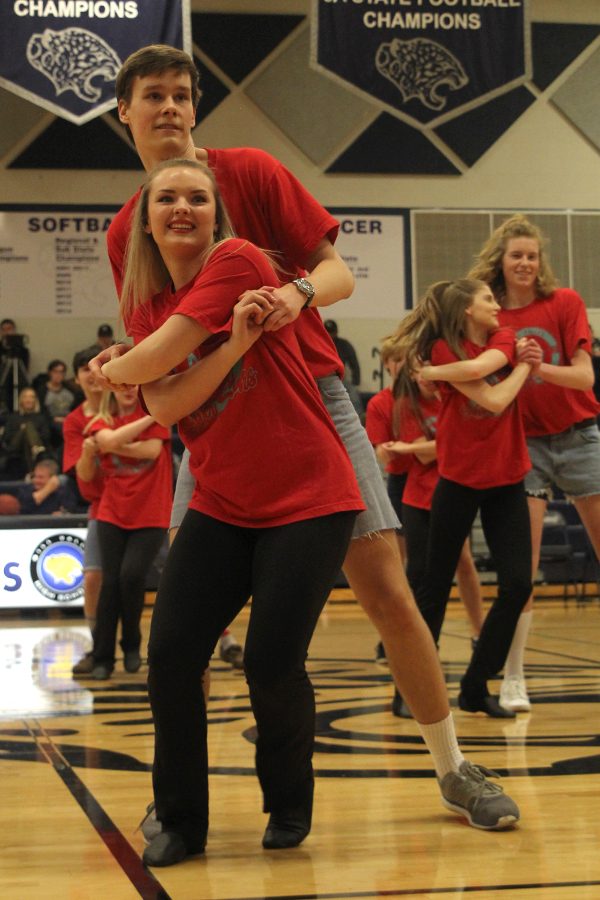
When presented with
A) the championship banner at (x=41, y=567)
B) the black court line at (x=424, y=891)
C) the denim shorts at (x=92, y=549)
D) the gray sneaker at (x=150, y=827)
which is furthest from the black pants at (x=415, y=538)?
the championship banner at (x=41, y=567)

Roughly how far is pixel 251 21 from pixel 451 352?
12892mm

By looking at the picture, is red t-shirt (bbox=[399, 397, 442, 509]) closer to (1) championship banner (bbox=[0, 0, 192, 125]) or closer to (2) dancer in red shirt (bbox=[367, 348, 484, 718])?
(2) dancer in red shirt (bbox=[367, 348, 484, 718])

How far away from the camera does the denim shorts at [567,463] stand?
4512 millimetres

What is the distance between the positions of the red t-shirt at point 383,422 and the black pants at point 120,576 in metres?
1.13

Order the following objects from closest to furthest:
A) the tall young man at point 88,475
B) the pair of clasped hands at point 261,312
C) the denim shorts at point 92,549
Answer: the pair of clasped hands at point 261,312, the tall young man at point 88,475, the denim shorts at point 92,549

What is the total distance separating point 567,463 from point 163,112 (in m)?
2.39

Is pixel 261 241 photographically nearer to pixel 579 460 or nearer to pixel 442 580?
pixel 442 580

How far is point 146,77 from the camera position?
2695 millimetres

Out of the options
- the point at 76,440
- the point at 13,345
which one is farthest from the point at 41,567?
the point at 13,345

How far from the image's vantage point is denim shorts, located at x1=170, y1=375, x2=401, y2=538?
2656 millimetres

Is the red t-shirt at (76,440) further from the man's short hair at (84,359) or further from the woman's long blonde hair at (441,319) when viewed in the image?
the woman's long blonde hair at (441,319)

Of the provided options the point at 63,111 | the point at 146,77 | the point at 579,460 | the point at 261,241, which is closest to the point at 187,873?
the point at 261,241

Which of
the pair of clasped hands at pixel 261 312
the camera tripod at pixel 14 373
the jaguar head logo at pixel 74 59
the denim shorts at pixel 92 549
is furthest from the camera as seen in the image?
the camera tripod at pixel 14 373

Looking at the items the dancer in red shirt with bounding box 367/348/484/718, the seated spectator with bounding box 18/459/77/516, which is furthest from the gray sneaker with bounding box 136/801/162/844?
the seated spectator with bounding box 18/459/77/516
